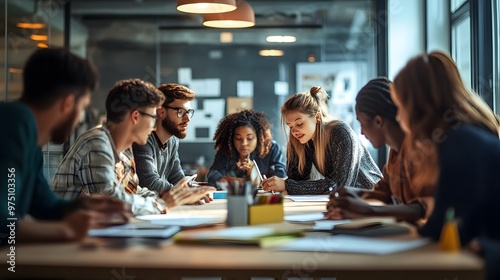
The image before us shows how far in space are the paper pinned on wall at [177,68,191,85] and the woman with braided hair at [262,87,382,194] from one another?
3.35m

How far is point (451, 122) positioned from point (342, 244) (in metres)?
0.57

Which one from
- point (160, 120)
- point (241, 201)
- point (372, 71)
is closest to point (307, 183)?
point (160, 120)

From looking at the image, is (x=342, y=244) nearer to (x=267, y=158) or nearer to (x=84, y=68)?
(x=84, y=68)

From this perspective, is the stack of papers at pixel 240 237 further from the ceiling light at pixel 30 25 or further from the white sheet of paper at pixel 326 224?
the ceiling light at pixel 30 25

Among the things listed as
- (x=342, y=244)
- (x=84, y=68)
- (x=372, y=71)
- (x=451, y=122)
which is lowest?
(x=342, y=244)

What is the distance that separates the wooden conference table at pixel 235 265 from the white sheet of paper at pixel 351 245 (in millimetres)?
38

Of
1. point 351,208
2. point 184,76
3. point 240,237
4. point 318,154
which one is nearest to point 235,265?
point 240,237

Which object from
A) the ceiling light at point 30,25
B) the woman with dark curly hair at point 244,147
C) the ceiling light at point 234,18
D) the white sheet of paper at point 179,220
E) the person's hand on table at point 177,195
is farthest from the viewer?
the ceiling light at point 30,25

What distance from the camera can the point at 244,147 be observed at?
5184 mm

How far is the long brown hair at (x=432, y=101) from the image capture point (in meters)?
2.18

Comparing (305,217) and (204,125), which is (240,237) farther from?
(204,125)

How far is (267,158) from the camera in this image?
5.48 metres

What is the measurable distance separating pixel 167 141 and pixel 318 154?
0.95 m

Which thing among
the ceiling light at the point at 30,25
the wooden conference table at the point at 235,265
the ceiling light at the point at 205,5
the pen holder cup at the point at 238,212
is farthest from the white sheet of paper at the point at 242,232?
the ceiling light at the point at 30,25
